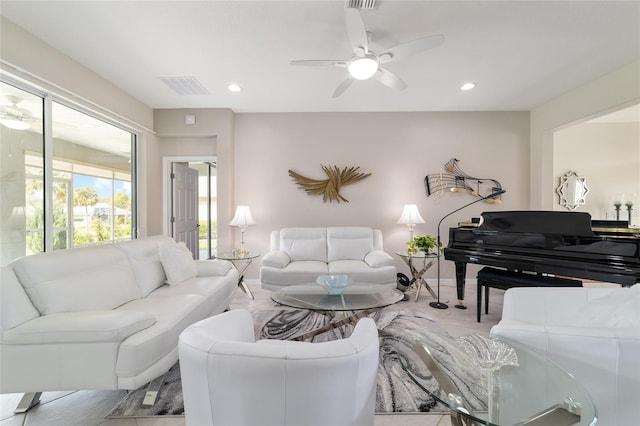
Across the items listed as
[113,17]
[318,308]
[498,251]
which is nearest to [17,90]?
[113,17]

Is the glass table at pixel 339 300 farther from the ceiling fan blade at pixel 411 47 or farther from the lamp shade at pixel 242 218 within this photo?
the ceiling fan blade at pixel 411 47

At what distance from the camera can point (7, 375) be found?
1385 millimetres

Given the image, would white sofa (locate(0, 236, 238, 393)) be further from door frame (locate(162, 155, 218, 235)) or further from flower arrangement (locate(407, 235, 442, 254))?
flower arrangement (locate(407, 235, 442, 254))

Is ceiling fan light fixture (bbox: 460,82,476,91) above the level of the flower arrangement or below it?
above

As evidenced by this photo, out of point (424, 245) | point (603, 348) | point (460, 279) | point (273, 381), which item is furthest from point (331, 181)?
point (273, 381)

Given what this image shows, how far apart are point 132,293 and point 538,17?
3.76 metres

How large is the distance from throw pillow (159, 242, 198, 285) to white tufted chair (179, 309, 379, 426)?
1946 mm

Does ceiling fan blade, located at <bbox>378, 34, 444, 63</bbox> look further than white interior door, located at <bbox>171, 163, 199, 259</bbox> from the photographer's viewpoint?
No

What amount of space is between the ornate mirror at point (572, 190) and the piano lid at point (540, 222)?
2495 millimetres

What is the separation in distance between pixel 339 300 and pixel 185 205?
11.6ft

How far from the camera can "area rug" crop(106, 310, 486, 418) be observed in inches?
56.6

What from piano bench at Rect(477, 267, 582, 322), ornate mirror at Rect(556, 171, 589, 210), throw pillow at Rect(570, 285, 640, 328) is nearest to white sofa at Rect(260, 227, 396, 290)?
piano bench at Rect(477, 267, 582, 322)

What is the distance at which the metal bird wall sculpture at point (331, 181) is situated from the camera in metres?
4.05

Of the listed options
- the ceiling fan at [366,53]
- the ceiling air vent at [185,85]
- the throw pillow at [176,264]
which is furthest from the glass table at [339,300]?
the ceiling air vent at [185,85]
